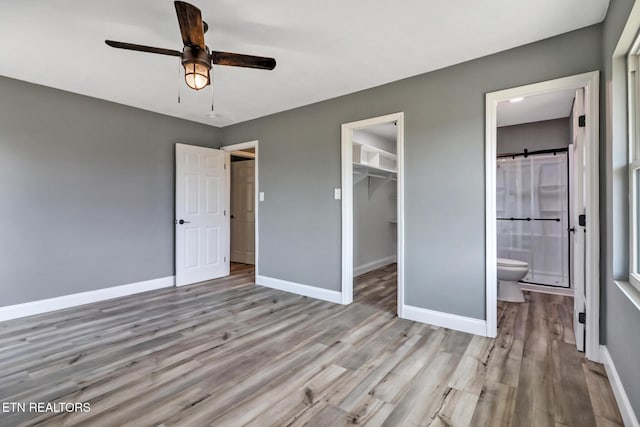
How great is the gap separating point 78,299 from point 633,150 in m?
5.11

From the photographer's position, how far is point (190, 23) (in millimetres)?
1745

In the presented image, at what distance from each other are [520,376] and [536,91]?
6.96ft

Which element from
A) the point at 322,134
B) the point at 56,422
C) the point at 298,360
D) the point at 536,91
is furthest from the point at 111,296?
the point at 536,91

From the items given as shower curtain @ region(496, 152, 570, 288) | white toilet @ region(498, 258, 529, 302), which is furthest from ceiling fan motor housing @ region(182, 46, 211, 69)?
shower curtain @ region(496, 152, 570, 288)

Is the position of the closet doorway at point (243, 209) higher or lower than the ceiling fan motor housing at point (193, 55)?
lower

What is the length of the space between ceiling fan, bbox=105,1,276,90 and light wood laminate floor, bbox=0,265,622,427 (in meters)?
1.96

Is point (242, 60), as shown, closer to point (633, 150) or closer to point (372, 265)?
point (633, 150)

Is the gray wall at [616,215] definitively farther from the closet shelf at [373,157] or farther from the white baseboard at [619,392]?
the closet shelf at [373,157]

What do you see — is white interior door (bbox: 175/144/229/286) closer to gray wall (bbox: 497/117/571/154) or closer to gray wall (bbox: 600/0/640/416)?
gray wall (bbox: 497/117/571/154)

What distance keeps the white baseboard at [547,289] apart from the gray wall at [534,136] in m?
1.90

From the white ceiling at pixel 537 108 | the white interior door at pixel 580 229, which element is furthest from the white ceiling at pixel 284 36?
the white ceiling at pixel 537 108

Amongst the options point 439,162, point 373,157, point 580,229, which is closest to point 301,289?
point 439,162

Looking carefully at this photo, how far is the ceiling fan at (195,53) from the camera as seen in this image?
171 centimetres

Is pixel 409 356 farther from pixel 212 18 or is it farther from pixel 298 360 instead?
pixel 212 18
